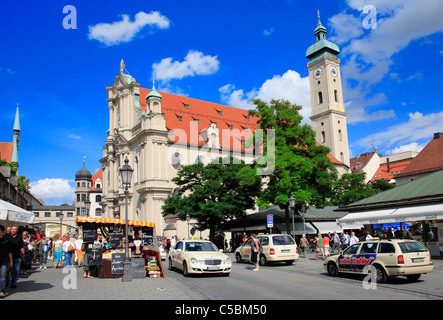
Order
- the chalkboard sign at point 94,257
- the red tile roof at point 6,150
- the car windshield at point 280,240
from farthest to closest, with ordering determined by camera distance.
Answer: the red tile roof at point 6,150 < the car windshield at point 280,240 < the chalkboard sign at point 94,257

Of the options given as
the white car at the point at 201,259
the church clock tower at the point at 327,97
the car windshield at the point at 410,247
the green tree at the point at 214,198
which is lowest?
the white car at the point at 201,259

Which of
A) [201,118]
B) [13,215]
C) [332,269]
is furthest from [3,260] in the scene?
[201,118]

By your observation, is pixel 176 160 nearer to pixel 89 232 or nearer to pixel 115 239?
pixel 115 239

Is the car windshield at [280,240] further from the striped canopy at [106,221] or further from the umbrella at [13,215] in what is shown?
the umbrella at [13,215]

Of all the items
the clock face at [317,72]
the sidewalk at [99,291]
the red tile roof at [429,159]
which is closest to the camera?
the sidewalk at [99,291]

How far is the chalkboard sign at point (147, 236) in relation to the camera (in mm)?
21170

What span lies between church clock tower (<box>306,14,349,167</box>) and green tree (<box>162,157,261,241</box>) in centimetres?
3534

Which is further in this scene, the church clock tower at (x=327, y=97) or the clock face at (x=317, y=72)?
the clock face at (x=317, y=72)

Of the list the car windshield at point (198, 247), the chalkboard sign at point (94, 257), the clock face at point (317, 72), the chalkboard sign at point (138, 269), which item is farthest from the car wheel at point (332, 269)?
the clock face at point (317, 72)

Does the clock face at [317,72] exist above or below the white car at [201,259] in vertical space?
above

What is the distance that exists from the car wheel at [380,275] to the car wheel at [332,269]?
2.41 m

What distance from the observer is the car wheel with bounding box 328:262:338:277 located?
15620 mm

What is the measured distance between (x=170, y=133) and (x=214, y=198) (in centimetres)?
1955
